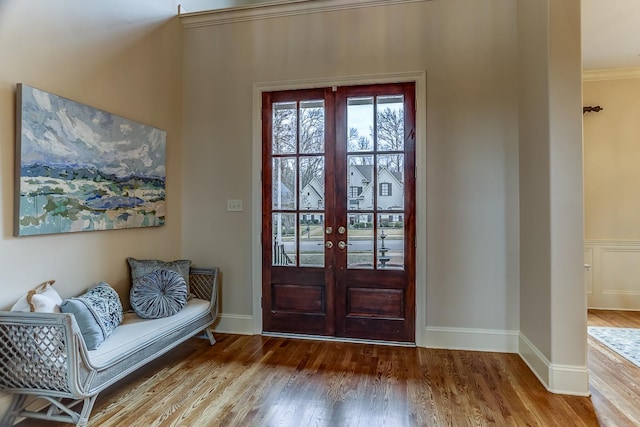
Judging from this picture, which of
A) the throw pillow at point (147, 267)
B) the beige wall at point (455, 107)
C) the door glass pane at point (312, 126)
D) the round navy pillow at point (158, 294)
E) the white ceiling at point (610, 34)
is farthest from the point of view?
the door glass pane at point (312, 126)

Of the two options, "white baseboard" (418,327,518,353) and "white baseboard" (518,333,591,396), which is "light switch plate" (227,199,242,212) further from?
"white baseboard" (518,333,591,396)

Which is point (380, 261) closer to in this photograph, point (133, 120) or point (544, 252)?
point (544, 252)

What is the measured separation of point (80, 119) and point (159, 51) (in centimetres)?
121

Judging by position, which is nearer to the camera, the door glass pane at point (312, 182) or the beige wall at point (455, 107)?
the beige wall at point (455, 107)

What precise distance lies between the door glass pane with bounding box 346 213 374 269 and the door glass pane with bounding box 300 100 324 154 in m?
0.72

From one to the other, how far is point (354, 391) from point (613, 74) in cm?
470

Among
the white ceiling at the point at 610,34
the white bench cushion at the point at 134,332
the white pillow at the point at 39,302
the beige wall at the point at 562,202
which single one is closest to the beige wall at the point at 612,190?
the white ceiling at the point at 610,34

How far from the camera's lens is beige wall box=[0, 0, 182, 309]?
6.62ft

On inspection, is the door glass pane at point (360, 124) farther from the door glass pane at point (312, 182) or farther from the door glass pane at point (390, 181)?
the door glass pane at point (312, 182)

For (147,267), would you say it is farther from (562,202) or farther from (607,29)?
(607,29)

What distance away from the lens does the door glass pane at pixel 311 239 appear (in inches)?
130

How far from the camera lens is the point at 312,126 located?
3316 mm

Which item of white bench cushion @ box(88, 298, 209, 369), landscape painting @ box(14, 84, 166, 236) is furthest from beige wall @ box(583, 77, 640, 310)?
landscape painting @ box(14, 84, 166, 236)

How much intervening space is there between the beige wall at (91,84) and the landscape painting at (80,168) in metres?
0.07
